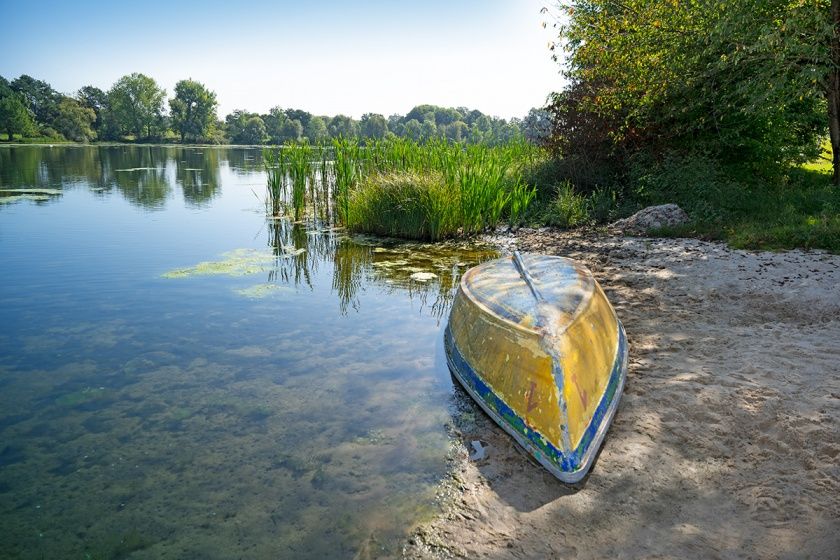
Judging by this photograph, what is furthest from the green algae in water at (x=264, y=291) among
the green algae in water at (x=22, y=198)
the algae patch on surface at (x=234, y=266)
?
the green algae in water at (x=22, y=198)

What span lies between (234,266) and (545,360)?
282 inches

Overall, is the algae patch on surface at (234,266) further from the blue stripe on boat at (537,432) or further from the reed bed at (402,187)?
the blue stripe on boat at (537,432)

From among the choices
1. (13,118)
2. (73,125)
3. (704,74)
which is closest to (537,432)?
(704,74)

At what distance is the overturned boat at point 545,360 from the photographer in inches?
141

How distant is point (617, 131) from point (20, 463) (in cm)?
1303

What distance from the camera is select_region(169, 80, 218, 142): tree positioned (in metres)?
85.6

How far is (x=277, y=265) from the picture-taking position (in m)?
9.71

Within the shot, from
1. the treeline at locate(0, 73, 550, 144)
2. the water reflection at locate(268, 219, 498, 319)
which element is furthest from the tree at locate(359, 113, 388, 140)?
the water reflection at locate(268, 219, 498, 319)

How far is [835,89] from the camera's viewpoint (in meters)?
10.3

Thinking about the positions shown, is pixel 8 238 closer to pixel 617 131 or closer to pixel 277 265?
pixel 277 265

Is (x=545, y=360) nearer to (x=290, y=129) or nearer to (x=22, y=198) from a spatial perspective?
(x=22, y=198)

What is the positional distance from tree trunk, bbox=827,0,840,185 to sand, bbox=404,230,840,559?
6.17 meters

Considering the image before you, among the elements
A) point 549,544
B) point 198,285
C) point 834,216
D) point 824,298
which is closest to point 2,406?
point 198,285

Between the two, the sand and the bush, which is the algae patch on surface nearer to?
the sand
